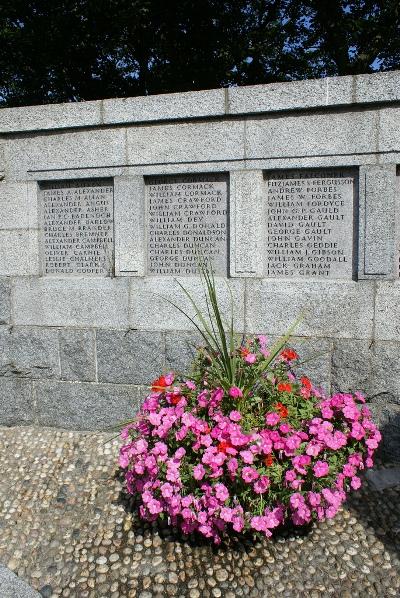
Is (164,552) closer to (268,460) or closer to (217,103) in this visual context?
(268,460)

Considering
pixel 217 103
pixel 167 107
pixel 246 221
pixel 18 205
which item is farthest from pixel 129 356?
pixel 217 103

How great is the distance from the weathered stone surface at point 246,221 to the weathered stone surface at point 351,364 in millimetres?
855

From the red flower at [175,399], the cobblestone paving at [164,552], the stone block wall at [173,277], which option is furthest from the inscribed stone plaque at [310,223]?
the cobblestone paving at [164,552]

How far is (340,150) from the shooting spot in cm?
351

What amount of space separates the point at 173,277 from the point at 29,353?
148 cm

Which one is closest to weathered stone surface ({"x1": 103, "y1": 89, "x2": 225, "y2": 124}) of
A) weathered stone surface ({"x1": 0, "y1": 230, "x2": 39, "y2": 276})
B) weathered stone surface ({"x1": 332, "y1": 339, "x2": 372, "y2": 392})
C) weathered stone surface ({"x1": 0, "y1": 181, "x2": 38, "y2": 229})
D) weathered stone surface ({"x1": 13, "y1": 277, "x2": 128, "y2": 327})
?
weathered stone surface ({"x1": 0, "y1": 181, "x2": 38, "y2": 229})

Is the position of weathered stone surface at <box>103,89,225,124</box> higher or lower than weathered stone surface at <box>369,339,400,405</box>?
higher

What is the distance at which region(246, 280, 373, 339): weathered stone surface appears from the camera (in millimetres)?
3584

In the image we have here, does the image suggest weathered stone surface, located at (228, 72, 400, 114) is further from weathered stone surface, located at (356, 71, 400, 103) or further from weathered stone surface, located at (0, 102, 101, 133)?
weathered stone surface, located at (0, 102, 101, 133)

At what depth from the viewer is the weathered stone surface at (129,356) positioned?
13.0 feet

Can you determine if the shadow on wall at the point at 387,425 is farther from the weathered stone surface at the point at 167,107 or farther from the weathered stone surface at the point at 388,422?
the weathered stone surface at the point at 167,107

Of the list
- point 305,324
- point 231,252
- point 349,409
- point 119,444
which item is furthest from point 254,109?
point 119,444

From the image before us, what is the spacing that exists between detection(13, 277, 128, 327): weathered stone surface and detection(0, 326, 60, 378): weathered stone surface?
10 cm

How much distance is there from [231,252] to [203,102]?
3.80ft
